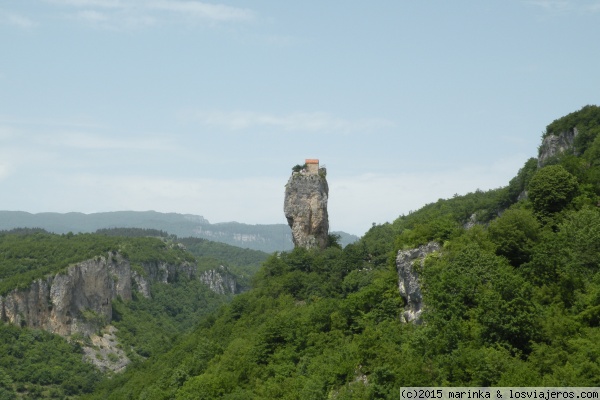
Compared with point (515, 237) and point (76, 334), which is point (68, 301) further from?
point (515, 237)

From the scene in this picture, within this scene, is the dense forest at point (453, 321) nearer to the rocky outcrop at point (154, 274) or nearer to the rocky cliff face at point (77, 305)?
the rocky cliff face at point (77, 305)

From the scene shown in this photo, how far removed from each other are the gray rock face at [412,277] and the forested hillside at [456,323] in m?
0.66

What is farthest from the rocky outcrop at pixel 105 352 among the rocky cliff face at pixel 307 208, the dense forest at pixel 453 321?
the dense forest at pixel 453 321

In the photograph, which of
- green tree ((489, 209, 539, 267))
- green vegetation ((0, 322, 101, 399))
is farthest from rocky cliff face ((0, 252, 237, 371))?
green tree ((489, 209, 539, 267))

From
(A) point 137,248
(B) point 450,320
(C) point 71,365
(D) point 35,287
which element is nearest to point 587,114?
(B) point 450,320

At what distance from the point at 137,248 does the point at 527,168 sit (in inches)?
5107

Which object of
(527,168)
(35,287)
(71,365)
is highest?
(527,168)

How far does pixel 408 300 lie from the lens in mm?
42938

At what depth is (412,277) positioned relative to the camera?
42.4m

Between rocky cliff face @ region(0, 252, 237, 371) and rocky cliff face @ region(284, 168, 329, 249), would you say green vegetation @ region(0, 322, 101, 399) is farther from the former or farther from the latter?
rocky cliff face @ region(284, 168, 329, 249)

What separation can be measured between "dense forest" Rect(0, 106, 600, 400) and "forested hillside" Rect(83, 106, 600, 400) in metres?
0.07

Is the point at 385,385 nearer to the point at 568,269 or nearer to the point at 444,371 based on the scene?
the point at 444,371

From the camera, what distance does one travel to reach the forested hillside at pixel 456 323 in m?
33.0

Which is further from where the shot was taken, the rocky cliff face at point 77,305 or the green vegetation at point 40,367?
the rocky cliff face at point 77,305
